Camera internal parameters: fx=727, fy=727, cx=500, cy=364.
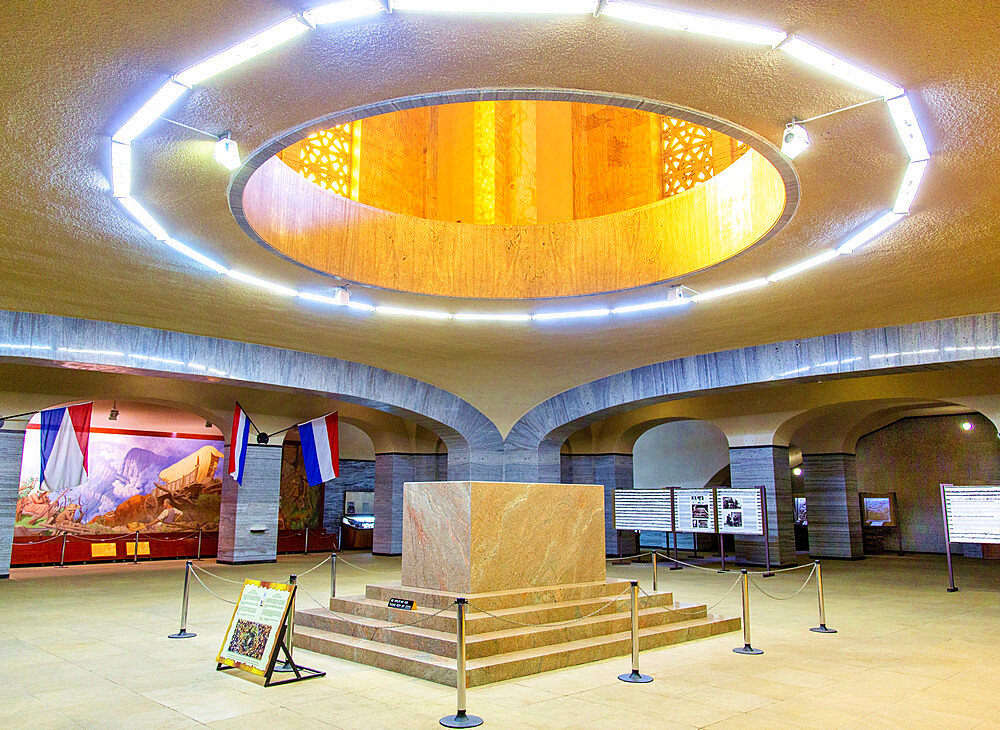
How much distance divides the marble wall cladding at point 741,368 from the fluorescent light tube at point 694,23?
9.18m

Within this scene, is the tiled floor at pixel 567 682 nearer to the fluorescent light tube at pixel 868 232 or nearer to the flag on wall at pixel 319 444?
the fluorescent light tube at pixel 868 232

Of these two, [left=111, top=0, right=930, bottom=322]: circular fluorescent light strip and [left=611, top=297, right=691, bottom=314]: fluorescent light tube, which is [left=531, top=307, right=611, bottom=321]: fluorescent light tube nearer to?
[left=611, top=297, right=691, bottom=314]: fluorescent light tube

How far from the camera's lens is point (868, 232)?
8.29 metres

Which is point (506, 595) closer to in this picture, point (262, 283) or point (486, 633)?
point (486, 633)

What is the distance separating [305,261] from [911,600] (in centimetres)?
1092

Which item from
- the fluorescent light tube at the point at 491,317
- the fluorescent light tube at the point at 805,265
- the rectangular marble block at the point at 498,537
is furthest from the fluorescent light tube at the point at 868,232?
the fluorescent light tube at the point at 491,317

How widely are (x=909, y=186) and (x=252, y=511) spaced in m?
15.4

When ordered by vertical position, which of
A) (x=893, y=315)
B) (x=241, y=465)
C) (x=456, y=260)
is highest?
(x=456, y=260)

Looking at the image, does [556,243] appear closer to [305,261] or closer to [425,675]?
[305,261]

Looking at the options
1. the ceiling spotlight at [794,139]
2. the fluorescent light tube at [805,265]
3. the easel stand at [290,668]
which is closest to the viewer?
the ceiling spotlight at [794,139]

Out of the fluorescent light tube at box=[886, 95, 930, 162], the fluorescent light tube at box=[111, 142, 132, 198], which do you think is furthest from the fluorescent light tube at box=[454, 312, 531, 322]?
the fluorescent light tube at box=[886, 95, 930, 162]

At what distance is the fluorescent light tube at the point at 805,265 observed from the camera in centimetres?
910

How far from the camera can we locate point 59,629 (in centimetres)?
888

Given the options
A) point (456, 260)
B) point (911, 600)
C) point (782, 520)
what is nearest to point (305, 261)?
point (456, 260)
